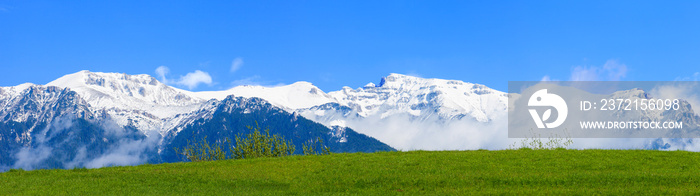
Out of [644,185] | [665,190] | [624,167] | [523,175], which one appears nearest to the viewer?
[665,190]

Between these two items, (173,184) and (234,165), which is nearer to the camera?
(173,184)

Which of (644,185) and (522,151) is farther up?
(522,151)

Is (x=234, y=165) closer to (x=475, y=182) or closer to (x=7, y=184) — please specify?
(x=7, y=184)

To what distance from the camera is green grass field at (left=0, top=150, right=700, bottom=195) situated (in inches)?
1297

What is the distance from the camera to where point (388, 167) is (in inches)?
1578

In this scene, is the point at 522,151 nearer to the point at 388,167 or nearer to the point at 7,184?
the point at 388,167

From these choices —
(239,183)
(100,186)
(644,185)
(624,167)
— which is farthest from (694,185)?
(100,186)

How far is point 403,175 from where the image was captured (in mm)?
36438

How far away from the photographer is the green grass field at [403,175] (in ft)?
108

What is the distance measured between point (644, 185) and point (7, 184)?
126ft

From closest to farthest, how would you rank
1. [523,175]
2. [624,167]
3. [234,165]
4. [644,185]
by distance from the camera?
[644,185] → [523,175] → [624,167] → [234,165]

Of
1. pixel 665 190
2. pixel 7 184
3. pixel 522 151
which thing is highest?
pixel 522 151

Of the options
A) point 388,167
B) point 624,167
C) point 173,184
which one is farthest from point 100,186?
point 624,167

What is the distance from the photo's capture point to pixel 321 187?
35.1 metres
